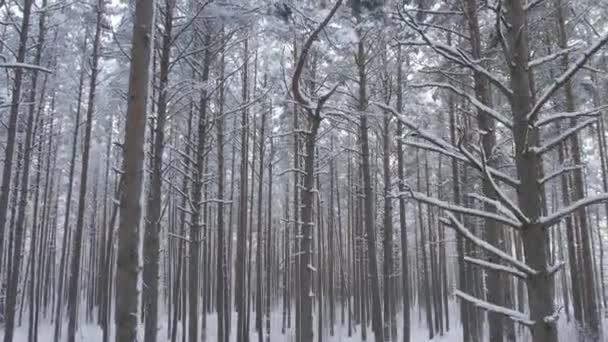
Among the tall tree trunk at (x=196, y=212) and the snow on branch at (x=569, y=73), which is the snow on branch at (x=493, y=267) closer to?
the snow on branch at (x=569, y=73)

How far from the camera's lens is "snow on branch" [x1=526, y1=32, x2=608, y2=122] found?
2.29 metres

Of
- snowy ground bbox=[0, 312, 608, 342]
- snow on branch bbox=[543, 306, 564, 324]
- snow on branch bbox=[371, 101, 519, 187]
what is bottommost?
snowy ground bbox=[0, 312, 608, 342]

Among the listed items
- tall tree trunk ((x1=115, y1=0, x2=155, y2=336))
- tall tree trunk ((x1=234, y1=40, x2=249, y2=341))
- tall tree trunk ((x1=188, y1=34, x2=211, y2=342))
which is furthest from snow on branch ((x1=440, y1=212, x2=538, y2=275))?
tall tree trunk ((x1=234, y1=40, x2=249, y2=341))

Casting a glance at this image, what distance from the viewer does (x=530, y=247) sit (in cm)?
240

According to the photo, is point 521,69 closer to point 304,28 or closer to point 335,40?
point 304,28

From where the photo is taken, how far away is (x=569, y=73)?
2.44 metres

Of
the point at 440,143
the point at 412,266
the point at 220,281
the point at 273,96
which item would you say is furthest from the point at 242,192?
the point at 412,266

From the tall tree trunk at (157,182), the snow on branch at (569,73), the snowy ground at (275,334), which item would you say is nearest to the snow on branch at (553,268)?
the snow on branch at (569,73)

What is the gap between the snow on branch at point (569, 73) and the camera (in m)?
2.29

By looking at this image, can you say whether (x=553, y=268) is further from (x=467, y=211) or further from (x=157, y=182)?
(x=157, y=182)

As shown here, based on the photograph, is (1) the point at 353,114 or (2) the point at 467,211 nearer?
(2) the point at 467,211

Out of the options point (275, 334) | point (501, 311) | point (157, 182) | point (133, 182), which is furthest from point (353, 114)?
point (275, 334)

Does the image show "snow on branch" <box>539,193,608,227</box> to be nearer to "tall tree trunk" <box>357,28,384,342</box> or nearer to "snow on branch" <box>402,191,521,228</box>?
"snow on branch" <box>402,191,521,228</box>

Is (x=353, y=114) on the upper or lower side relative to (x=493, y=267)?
upper
